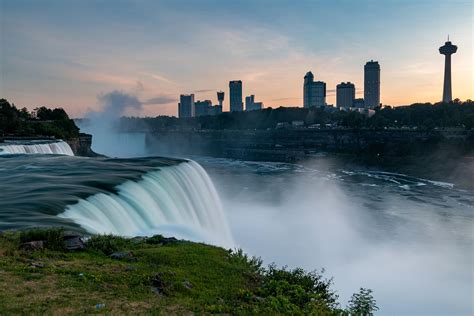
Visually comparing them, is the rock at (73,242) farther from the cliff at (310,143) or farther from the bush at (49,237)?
the cliff at (310,143)

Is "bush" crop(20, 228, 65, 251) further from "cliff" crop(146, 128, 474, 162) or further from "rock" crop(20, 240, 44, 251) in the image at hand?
"cliff" crop(146, 128, 474, 162)

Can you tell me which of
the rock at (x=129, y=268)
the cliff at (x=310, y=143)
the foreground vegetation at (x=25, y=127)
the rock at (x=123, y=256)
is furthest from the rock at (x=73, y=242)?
the cliff at (x=310, y=143)

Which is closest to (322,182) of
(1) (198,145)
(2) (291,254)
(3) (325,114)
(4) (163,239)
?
(2) (291,254)

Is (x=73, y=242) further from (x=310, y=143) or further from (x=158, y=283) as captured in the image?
(x=310, y=143)

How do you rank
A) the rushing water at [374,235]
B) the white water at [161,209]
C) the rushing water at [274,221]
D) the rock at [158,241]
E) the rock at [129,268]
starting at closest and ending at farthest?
the rock at [129,268]
the rock at [158,241]
the white water at [161,209]
the rushing water at [274,221]
the rushing water at [374,235]

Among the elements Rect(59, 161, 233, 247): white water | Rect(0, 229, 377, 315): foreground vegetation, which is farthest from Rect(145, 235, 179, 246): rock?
Rect(59, 161, 233, 247): white water

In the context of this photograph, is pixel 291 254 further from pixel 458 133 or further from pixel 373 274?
pixel 458 133

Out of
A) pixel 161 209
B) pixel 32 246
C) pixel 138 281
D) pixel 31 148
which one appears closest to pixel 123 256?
pixel 138 281
